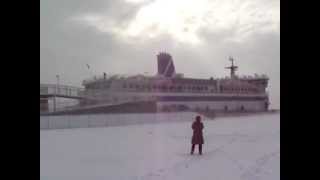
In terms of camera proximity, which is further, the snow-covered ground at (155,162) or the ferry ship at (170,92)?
the ferry ship at (170,92)

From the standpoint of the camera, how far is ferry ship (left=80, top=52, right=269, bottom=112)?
2191 cm

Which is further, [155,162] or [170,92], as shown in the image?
[170,92]

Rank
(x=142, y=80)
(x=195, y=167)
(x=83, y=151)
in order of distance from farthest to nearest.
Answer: (x=142, y=80) → (x=83, y=151) → (x=195, y=167)

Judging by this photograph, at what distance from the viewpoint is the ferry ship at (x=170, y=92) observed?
2191 cm

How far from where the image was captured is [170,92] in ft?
81.7

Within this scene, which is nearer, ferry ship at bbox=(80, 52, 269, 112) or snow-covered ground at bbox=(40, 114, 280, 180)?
snow-covered ground at bbox=(40, 114, 280, 180)

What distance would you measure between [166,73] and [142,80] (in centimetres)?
212
